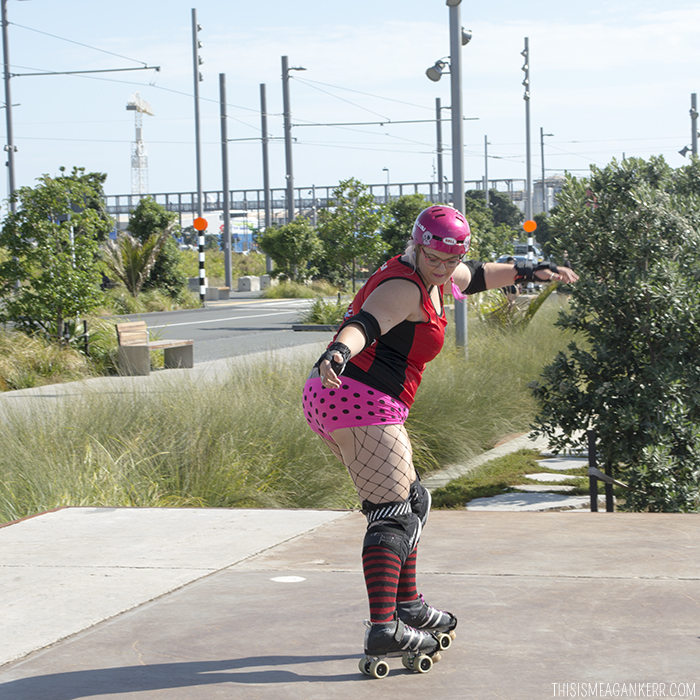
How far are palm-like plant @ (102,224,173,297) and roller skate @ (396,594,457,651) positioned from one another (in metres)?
26.0

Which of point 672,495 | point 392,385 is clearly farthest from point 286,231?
point 392,385

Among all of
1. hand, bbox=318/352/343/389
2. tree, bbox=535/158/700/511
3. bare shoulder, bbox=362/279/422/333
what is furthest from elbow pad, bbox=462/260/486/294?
tree, bbox=535/158/700/511

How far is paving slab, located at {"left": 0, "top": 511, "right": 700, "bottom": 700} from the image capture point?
9.58ft

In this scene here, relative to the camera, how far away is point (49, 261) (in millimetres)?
13602

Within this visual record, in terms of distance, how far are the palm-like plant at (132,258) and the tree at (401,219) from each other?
7208 millimetres

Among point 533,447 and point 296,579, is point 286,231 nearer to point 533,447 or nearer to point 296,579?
point 533,447

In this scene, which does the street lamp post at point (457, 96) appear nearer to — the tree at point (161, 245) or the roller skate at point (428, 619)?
the roller skate at point (428, 619)

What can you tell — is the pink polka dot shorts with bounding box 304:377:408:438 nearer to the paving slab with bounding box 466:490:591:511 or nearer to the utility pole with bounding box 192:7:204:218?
the paving slab with bounding box 466:490:591:511

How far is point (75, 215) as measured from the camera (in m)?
13.8

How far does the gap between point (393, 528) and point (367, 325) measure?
70 centimetres

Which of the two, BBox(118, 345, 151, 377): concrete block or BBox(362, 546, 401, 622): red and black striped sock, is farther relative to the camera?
BBox(118, 345, 151, 377): concrete block

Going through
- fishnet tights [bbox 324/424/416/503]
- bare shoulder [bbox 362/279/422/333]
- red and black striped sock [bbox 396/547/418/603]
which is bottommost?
red and black striped sock [bbox 396/547/418/603]

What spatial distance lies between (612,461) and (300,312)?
19.0m

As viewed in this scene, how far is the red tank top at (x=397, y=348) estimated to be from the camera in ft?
10.1
